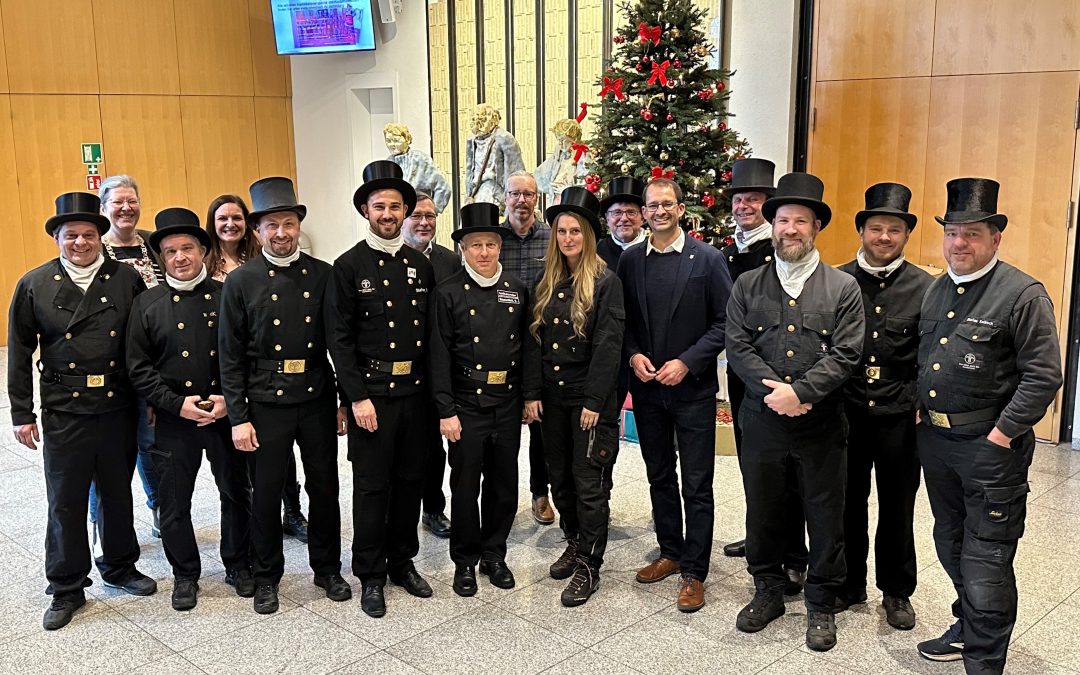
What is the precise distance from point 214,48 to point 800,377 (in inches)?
412

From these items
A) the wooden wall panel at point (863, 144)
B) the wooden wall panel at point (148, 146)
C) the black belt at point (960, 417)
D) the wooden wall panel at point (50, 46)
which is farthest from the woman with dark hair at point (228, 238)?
the wooden wall panel at point (50, 46)

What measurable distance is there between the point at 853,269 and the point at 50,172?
10052mm

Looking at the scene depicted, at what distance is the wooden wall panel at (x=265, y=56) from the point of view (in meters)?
12.1

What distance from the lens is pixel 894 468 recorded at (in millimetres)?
3723

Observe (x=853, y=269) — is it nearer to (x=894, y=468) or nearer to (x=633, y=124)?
(x=894, y=468)

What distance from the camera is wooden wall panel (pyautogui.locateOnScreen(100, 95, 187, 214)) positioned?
36.9 ft

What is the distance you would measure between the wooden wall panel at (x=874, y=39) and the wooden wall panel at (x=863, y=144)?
0.09 metres

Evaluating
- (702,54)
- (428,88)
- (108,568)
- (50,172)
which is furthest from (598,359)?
(50,172)

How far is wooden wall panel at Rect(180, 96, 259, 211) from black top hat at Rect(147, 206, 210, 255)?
27.6ft

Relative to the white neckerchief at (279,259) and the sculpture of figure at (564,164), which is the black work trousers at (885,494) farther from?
the sculpture of figure at (564,164)

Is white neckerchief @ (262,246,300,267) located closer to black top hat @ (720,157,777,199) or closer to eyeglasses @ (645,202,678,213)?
eyeglasses @ (645,202,678,213)

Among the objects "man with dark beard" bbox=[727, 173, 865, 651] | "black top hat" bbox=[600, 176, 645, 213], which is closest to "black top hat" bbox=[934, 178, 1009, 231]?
"man with dark beard" bbox=[727, 173, 865, 651]

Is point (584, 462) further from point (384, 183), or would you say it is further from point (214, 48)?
point (214, 48)

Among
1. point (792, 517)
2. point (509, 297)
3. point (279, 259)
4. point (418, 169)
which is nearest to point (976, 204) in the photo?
point (792, 517)
